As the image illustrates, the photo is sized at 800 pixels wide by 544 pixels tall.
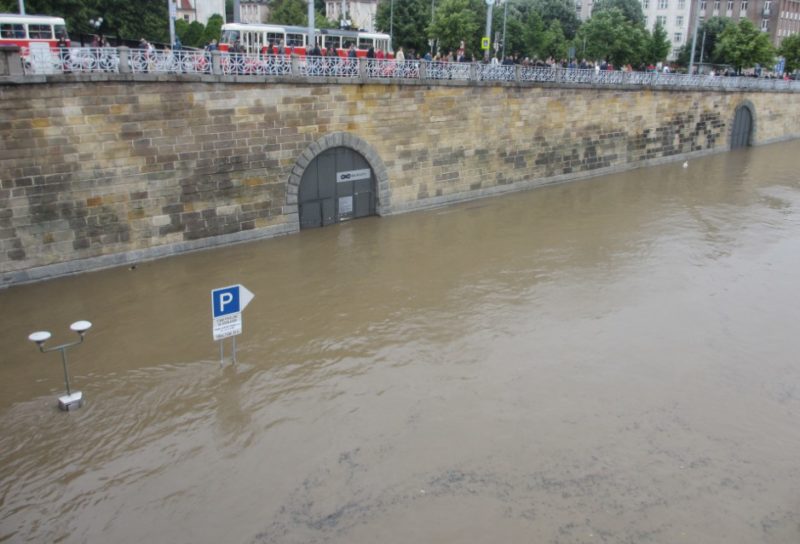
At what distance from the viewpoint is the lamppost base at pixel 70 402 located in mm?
9399

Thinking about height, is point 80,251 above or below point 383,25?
below

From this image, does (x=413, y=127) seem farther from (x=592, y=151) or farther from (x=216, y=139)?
(x=592, y=151)

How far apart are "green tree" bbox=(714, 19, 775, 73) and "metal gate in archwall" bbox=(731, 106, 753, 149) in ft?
35.2

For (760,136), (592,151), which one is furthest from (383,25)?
(760,136)

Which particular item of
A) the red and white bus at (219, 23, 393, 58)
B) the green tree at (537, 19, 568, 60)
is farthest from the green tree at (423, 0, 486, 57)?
the red and white bus at (219, 23, 393, 58)

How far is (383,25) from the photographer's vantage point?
4303 centimetres

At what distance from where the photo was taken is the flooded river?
A: 25.2ft

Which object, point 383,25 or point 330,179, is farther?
point 383,25

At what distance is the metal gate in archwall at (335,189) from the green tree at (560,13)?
3860 cm

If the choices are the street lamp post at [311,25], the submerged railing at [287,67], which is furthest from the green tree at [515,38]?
the street lamp post at [311,25]

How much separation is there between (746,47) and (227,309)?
4719 cm

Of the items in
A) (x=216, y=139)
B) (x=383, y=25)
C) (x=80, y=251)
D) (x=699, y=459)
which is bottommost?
(x=699, y=459)

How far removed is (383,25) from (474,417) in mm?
38297

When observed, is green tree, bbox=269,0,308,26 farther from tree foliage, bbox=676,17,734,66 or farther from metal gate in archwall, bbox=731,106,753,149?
tree foliage, bbox=676,17,734,66
